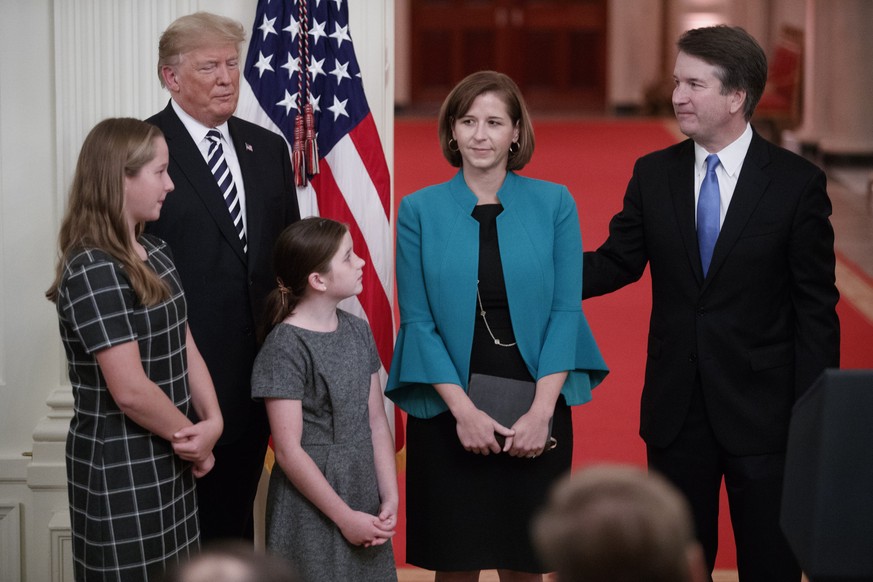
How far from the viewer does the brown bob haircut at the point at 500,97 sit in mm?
3221

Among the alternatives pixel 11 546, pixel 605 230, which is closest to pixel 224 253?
pixel 11 546

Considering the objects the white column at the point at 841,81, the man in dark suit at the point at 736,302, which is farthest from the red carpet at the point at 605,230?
the white column at the point at 841,81

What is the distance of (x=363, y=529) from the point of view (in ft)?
9.94

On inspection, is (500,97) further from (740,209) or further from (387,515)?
(387,515)

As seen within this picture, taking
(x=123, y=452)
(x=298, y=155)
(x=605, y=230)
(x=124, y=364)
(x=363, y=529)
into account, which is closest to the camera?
(x=124, y=364)

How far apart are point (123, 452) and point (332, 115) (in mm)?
1505

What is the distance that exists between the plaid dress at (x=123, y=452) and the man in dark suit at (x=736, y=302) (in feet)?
4.36

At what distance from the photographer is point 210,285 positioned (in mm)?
3199

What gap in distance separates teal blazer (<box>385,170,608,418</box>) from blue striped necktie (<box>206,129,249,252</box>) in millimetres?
427

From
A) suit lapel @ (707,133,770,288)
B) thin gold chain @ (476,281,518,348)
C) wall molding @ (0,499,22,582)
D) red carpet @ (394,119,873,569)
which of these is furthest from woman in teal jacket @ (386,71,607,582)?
wall molding @ (0,499,22,582)

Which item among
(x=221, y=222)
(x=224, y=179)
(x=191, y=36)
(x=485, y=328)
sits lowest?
(x=485, y=328)

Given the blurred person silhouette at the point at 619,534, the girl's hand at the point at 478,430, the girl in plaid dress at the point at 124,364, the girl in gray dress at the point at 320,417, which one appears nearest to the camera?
the blurred person silhouette at the point at 619,534

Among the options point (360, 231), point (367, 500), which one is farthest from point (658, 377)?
point (360, 231)

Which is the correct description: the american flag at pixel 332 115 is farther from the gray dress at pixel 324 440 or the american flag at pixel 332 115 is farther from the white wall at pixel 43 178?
the gray dress at pixel 324 440
